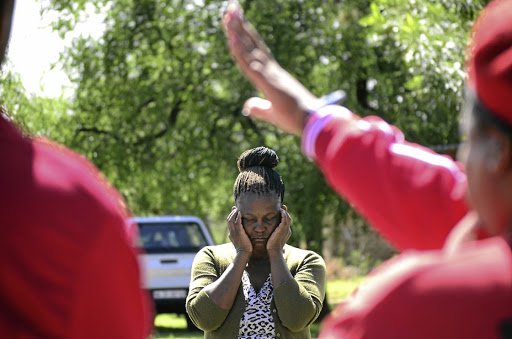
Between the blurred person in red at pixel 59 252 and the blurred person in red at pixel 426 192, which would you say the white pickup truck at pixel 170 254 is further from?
the blurred person in red at pixel 59 252

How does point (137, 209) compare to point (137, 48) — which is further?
point (137, 209)

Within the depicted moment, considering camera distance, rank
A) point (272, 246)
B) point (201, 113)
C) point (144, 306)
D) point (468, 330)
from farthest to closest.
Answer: point (201, 113) < point (272, 246) < point (144, 306) < point (468, 330)

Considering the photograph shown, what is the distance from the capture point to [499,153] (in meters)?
1.33

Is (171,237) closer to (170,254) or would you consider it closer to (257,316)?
(170,254)

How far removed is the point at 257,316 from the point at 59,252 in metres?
2.49

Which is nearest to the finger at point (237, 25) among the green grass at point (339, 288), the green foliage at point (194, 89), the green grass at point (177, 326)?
the green grass at point (177, 326)

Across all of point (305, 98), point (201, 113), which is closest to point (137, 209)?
point (201, 113)

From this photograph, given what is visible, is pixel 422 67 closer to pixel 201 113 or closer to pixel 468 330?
pixel 201 113

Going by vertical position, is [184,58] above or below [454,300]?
below

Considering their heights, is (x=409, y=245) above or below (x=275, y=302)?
above

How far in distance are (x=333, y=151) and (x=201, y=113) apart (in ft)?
41.2

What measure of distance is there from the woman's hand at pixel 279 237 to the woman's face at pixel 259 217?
0.16 ft

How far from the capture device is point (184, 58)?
14242 millimetres

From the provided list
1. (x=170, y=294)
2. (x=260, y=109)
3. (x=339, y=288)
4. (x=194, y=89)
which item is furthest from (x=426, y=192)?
(x=339, y=288)
